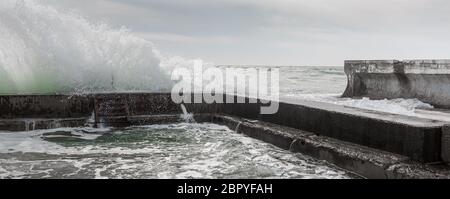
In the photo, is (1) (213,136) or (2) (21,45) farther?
(2) (21,45)

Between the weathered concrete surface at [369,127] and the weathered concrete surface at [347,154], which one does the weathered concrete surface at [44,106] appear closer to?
the weathered concrete surface at [347,154]

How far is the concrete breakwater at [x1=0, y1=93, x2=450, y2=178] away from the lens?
11.4ft

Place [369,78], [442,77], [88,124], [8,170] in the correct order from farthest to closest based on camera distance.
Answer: [369,78]
[442,77]
[88,124]
[8,170]

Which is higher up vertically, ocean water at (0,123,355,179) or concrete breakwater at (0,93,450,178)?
concrete breakwater at (0,93,450,178)

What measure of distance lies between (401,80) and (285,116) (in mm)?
4027

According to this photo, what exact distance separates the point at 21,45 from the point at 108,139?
458 cm

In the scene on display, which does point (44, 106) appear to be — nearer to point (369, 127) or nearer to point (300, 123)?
point (300, 123)

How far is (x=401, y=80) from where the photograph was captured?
27.4 ft

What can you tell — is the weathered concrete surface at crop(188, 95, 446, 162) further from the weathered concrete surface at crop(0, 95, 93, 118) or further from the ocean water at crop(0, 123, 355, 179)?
the weathered concrete surface at crop(0, 95, 93, 118)

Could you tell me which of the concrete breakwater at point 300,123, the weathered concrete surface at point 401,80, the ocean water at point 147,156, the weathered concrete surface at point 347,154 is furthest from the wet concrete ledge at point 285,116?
the weathered concrete surface at point 401,80

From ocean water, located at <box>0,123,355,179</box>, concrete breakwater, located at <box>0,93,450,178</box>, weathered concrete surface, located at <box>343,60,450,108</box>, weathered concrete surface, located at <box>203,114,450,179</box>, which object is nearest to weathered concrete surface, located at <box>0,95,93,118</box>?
concrete breakwater, located at <box>0,93,450,178</box>
